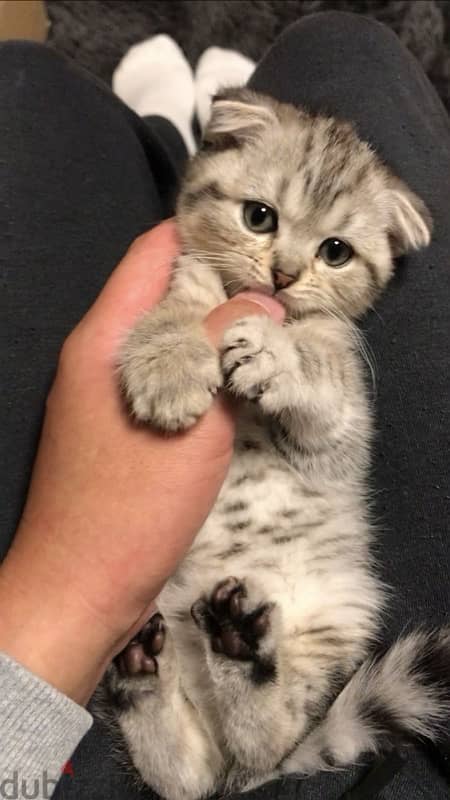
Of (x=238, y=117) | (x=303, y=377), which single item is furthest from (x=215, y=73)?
(x=303, y=377)

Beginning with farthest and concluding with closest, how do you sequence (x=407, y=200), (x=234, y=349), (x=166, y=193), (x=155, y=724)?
(x=166, y=193), (x=407, y=200), (x=155, y=724), (x=234, y=349)

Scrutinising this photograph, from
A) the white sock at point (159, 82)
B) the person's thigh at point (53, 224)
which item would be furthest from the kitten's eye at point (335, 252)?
the white sock at point (159, 82)

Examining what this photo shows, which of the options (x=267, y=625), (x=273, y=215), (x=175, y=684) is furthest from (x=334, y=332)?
(x=175, y=684)

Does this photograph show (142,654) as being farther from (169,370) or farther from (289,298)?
(289,298)

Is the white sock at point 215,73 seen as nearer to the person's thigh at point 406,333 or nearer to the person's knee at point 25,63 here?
the person's thigh at point 406,333

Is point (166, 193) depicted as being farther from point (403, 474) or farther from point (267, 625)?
point (267, 625)

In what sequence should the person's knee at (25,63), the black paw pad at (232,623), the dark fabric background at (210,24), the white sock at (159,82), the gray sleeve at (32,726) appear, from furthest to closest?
the dark fabric background at (210,24)
the white sock at (159,82)
the person's knee at (25,63)
the black paw pad at (232,623)
the gray sleeve at (32,726)

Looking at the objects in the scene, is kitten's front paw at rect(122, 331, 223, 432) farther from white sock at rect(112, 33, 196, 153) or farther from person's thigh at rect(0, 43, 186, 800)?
white sock at rect(112, 33, 196, 153)
